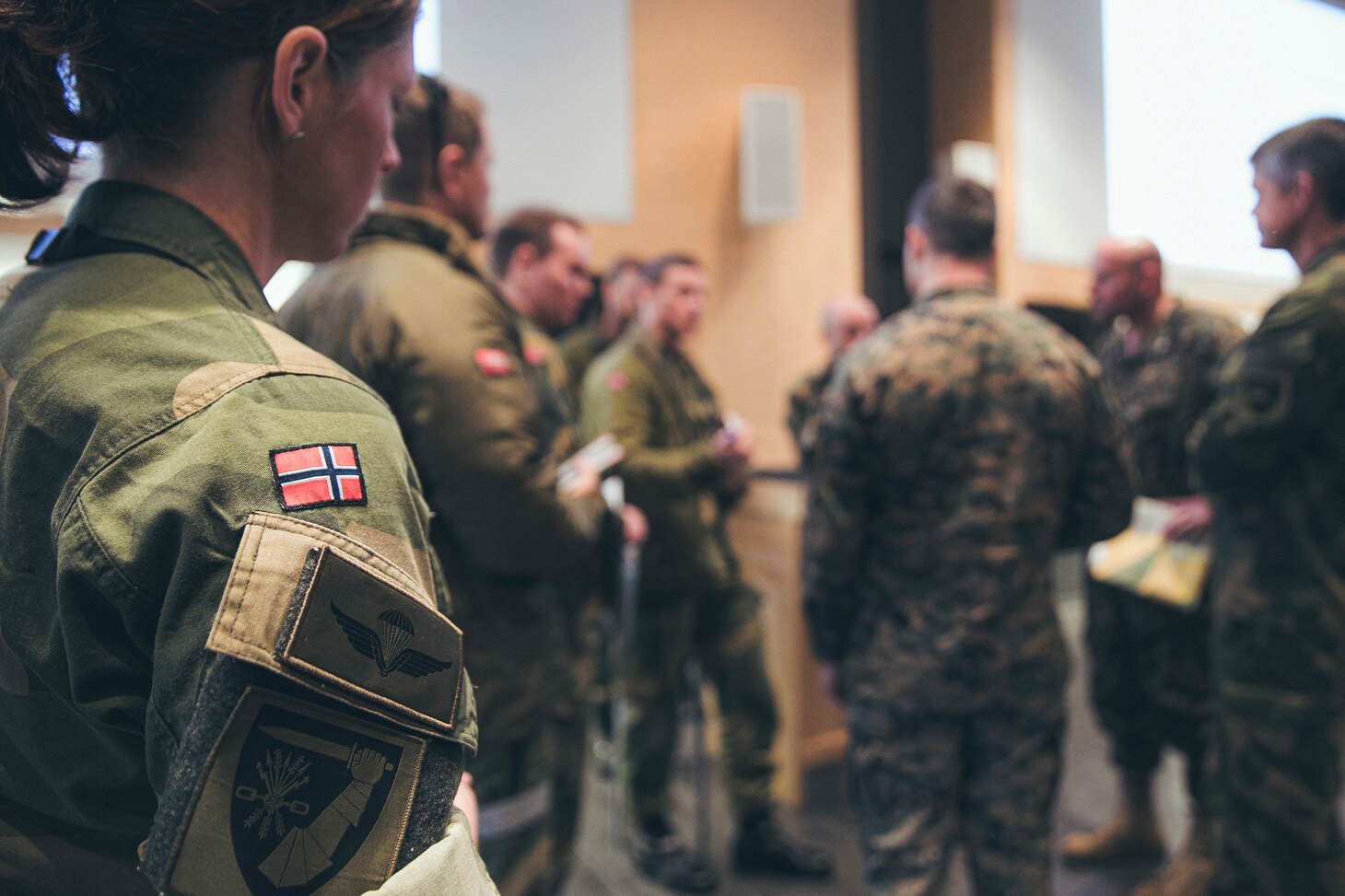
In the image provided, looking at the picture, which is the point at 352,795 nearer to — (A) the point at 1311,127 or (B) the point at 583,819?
(A) the point at 1311,127

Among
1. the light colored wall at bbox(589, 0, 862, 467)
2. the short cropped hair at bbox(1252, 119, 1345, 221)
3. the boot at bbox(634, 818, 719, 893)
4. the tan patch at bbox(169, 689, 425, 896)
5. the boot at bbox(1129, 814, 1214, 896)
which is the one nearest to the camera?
the tan patch at bbox(169, 689, 425, 896)

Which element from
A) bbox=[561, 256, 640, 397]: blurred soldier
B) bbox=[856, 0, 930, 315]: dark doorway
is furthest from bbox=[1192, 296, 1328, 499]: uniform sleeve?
bbox=[856, 0, 930, 315]: dark doorway

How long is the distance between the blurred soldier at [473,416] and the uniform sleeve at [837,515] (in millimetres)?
448

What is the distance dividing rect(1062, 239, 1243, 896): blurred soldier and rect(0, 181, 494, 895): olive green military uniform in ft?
6.50

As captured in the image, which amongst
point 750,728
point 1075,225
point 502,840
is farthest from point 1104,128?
point 750,728

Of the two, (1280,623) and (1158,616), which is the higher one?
(1280,623)

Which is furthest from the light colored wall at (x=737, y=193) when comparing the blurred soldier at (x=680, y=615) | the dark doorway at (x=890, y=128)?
the blurred soldier at (x=680, y=615)

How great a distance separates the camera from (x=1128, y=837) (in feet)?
8.09

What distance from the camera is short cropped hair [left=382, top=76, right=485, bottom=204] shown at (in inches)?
54.2

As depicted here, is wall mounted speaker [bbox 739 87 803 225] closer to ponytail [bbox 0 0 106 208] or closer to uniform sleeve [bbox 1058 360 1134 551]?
uniform sleeve [bbox 1058 360 1134 551]

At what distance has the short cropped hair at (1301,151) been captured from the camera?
0.92 meters

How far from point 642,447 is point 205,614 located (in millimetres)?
2187

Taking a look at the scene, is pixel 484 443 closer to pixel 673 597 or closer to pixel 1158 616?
pixel 673 597

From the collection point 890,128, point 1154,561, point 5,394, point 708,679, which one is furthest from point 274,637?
point 890,128
